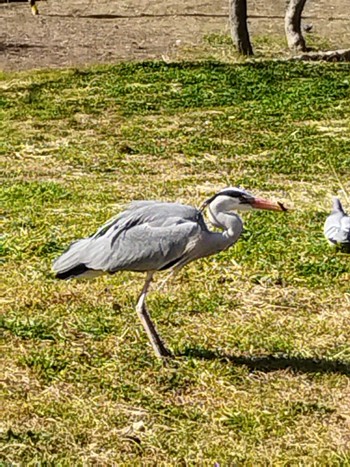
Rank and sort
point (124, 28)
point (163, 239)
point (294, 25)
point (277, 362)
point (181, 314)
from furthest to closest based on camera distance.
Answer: point (124, 28)
point (294, 25)
point (181, 314)
point (277, 362)
point (163, 239)

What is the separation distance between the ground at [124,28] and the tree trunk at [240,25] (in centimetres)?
78

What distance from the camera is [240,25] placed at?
47.6 feet

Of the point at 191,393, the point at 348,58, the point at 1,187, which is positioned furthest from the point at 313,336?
the point at 348,58

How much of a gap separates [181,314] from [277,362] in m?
0.78

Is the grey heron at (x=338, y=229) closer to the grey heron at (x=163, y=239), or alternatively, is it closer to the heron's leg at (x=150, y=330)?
the grey heron at (x=163, y=239)

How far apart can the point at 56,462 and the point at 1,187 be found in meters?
4.71

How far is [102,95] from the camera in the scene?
12523mm

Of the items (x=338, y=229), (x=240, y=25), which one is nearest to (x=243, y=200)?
(x=338, y=229)

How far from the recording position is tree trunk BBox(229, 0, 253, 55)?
47.6ft

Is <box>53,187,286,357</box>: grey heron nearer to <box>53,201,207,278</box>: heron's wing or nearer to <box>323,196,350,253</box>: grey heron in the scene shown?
<box>53,201,207,278</box>: heron's wing

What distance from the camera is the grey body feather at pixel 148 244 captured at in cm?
482

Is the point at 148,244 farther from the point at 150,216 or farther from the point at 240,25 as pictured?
the point at 240,25

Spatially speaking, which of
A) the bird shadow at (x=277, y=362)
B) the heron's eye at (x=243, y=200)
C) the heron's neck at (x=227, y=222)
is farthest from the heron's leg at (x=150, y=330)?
the heron's eye at (x=243, y=200)

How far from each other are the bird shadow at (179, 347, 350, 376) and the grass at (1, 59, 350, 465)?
11 millimetres
